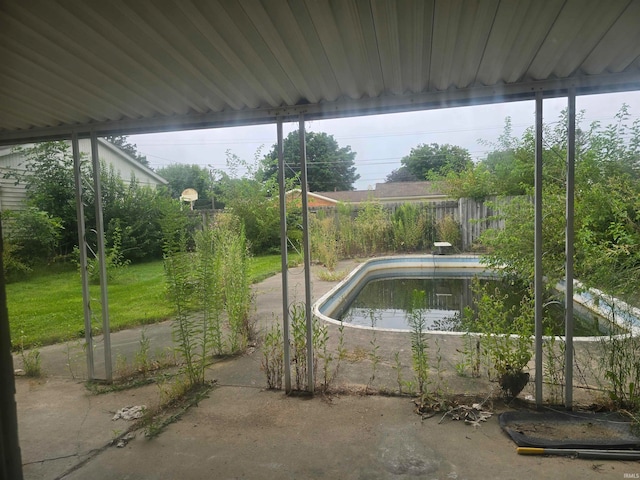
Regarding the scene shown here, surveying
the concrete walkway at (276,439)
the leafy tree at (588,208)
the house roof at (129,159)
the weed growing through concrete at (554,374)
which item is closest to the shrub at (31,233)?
the house roof at (129,159)

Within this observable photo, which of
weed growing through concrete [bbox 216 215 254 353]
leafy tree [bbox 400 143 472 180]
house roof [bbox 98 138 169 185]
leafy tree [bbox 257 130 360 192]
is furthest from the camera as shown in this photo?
leafy tree [bbox 257 130 360 192]

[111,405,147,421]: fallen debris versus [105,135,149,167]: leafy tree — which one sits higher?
[105,135,149,167]: leafy tree

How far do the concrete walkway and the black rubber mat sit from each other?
11 cm

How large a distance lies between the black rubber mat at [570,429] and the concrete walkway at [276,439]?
11 cm

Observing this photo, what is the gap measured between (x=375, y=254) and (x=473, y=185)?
347 centimetres

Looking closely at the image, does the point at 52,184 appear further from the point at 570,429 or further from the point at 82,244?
the point at 570,429

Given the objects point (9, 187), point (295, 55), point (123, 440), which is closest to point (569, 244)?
point (295, 55)

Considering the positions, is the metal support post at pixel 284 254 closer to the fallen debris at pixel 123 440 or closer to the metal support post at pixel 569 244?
the fallen debris at pixel 123 440

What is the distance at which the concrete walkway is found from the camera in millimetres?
2191

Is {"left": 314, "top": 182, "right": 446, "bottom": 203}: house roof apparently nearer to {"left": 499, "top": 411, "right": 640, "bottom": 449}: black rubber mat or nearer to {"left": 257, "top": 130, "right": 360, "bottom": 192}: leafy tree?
{"left": 257, "top": 130, "right": 360, "bottom": 192}: leafy tree

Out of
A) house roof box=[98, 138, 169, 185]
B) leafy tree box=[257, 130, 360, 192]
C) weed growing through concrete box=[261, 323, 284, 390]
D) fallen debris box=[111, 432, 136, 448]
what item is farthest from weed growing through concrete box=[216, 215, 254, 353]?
leafy tree box=[257, 130, 360, 192]

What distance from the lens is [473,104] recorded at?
280 centimetres

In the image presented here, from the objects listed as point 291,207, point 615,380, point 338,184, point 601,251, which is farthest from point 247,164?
point 338,184

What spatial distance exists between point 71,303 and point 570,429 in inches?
284
